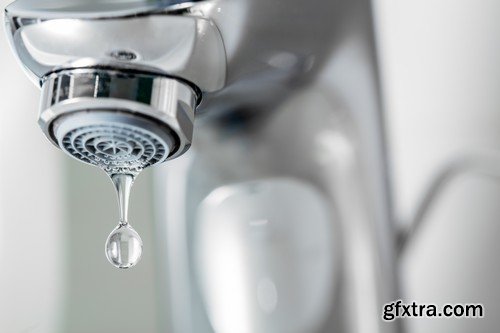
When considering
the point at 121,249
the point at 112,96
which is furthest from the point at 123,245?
the point at 112,96

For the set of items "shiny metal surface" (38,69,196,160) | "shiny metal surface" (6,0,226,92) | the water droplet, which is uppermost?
"shiny metal surface" (6,0,226,92)

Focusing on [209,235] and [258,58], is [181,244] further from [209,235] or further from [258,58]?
[258,58]

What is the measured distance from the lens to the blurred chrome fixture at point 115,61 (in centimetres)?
28

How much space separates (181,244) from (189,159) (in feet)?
0.18

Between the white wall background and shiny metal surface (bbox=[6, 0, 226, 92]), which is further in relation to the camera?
the white wall background

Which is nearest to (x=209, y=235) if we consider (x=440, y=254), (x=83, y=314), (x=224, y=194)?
(x=224, y=194)

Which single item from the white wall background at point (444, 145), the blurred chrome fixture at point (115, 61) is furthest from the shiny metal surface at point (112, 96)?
the white wall background at point (444, 145)

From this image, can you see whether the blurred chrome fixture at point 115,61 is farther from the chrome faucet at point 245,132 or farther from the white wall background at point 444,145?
the white wall background at point 444,145

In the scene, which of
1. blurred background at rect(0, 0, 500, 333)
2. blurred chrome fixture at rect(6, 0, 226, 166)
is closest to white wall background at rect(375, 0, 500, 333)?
blurred background at rect(0, 0, 500, 333)

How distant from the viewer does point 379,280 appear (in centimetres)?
33

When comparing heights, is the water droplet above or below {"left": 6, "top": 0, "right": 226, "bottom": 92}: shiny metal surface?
below

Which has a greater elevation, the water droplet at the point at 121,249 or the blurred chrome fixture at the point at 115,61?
the blurred chrome fixture at the point at 115,61

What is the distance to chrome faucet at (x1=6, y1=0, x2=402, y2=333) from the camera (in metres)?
0.29

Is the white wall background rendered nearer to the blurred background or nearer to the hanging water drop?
the blurred background
